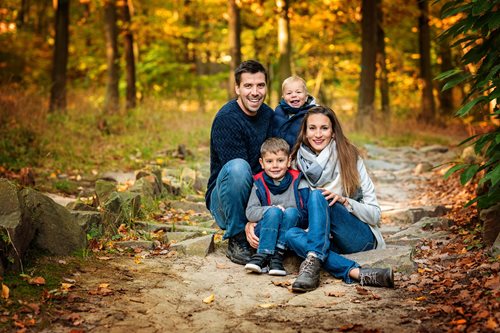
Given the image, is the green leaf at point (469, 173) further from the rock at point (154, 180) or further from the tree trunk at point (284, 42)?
the tree trunk at point (284, 42)

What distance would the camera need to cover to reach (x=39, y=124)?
1116 cm

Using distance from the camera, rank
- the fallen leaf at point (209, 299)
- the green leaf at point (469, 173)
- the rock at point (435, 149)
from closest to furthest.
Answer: the fallen leaf at point (209, 299) → the green leaf at point (469, 173) → the rock at point (435, 149)

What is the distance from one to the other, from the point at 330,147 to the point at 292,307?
63.3 inches

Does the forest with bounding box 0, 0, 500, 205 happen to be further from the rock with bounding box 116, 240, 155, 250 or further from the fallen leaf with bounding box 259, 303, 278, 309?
the rock with bounding box 116, 240, 155, 250

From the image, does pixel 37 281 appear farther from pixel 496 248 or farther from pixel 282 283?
pixel 496 248

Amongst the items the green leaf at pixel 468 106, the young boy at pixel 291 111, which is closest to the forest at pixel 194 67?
the green leaf at pixel 468 106

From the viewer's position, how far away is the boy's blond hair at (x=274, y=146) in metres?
4.78

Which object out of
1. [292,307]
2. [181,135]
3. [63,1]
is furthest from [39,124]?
[292,307]

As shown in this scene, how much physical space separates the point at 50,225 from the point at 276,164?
1832 millimetres

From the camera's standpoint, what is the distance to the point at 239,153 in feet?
16.7

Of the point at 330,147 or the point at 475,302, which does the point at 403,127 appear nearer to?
the point at 330,147

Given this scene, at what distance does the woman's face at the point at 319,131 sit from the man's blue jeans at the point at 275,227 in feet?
2.08

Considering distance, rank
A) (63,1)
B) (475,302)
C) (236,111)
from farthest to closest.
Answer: (63,1)
(236,111)
(475,302)

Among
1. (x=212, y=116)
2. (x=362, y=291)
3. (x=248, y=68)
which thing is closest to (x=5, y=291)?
(x=362, y=291)
